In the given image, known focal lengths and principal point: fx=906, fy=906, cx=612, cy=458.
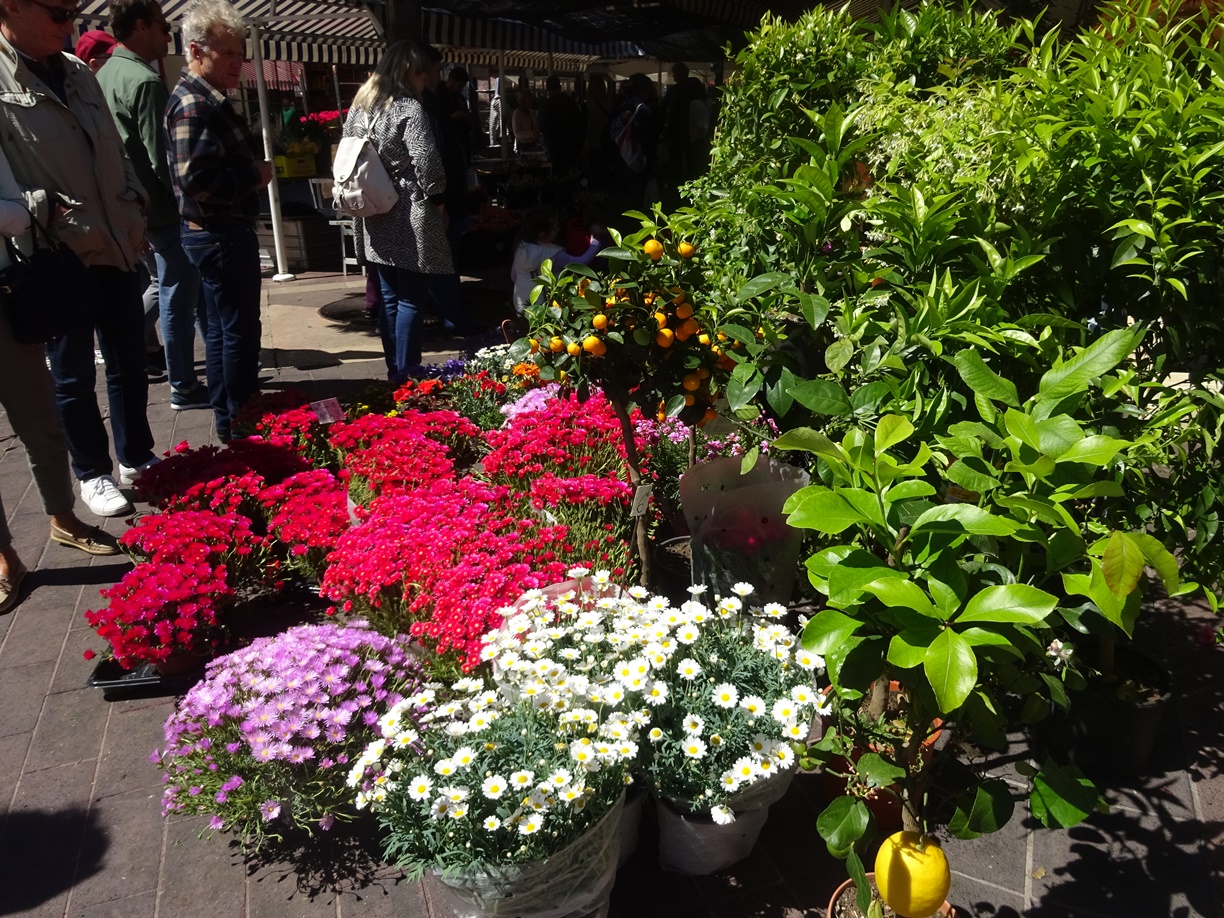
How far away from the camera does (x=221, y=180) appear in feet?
14.1

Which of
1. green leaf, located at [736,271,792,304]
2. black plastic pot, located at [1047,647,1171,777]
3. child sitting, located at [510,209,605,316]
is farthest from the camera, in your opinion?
child sitting, located at [510,209,605,316]

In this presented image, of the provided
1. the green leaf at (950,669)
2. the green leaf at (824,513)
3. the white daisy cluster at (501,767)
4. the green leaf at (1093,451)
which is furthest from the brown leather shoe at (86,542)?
the green leaf at (1093,451)

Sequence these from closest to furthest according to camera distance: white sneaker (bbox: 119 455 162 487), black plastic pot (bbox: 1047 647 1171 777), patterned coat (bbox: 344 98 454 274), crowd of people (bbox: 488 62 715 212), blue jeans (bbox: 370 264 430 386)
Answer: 1. black plastic pot (bbox: 1047 647 1171 777)
2. white sneaker (bbox: 119 455 162 487)
3. patterned coat (bbox: 344 98 454 274)
4. blue jeans (bbox: 370 264 430 386)
5. crowd of people (bbox: 488 62 715 212)

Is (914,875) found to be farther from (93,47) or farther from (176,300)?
(93,47)

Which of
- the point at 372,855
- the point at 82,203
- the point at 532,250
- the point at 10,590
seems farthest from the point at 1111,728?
the point at 532,250

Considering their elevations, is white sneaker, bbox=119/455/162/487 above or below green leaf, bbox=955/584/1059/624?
below

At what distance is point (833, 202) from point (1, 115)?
3.13 metres

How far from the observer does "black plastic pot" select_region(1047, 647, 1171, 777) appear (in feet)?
8.55

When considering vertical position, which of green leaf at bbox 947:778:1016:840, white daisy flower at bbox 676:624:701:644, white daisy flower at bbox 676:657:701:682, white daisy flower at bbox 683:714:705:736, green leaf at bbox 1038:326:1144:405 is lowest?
white daisy flower at bbox 683:714:705:736

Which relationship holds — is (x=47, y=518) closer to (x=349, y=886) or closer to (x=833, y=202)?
(x=349, y=886)

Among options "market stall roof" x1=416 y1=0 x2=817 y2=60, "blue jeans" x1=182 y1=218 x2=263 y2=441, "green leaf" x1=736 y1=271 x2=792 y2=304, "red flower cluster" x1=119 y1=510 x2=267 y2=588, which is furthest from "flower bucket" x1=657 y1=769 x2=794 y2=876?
"market stall roof" x1=416 y1=0 x2=817 y2=60

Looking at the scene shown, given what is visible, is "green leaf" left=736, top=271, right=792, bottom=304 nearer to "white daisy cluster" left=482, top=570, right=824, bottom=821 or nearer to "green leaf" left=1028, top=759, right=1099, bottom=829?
"white daisy cluster" left=482, top=570, right=824, bottom=821

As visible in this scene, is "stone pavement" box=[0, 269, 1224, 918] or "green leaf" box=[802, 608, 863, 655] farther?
"stone pavement" box=[0, 269, 1224, 918]

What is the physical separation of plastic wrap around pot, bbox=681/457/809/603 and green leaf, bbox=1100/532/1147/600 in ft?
5.29
